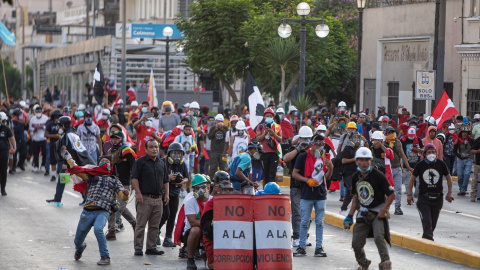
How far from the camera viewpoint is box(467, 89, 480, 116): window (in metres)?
32.8

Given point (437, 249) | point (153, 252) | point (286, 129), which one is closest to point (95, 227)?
point (153, 252)

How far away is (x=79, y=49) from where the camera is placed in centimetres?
6231

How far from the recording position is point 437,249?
13.0 m

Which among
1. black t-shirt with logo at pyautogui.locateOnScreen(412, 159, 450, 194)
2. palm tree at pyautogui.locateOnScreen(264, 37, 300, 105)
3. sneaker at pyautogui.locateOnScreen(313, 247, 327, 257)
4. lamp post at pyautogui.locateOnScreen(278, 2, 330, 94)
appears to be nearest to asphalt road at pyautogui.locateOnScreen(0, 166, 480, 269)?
sneaker at pyautogui.locateOnScreen(313, 247, 327, 257)

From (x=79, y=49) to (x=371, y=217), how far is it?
52.9m

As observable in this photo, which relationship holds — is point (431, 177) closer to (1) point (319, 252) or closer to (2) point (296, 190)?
(2) point (296, 190)

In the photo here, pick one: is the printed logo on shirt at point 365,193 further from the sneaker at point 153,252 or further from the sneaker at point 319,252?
the sneaker at point 153,252

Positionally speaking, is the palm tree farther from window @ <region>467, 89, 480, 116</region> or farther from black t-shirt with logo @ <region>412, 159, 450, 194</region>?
black t-shirt with logo @ <region>412, 159, 450, 194</region>

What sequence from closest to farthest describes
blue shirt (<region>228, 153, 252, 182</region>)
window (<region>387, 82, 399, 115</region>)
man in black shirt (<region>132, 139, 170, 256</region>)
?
1. man in black shirt (<region>132, 139, 170, 256</region>)
2. blue shirt (<region>228, 153, 252, 182</region>)
3. window (<region>387, 82, 399, 115</region>)

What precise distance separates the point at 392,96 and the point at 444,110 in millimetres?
15843

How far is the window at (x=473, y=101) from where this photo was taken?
32750 mm

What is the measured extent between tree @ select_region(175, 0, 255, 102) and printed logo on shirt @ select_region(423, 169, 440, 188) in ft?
68.1

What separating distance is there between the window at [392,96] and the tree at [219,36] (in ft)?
22.7

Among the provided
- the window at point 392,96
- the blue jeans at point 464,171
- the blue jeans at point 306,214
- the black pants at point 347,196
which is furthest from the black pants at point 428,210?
the window at point 392,96
